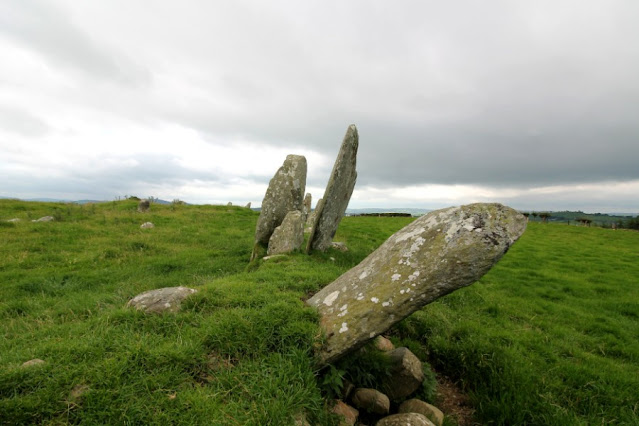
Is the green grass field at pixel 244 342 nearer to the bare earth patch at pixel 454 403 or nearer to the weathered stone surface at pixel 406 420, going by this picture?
the bare earth patch at pixel 454 403

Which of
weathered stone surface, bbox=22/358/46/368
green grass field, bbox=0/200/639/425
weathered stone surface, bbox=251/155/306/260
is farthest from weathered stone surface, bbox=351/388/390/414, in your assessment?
weathered stone surface, bbox=251/155/306/260

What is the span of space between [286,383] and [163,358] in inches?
64.3

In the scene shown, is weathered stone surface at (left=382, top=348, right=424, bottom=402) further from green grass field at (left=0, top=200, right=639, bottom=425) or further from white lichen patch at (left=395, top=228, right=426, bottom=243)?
white lichen patch at (left=395, top=228, right=426, bottom=243)

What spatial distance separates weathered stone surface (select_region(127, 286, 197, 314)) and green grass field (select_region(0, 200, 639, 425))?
0.23m

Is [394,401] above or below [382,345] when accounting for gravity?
below

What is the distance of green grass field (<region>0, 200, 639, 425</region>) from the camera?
3.31 metres

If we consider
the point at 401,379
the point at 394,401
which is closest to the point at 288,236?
the point at 401,379

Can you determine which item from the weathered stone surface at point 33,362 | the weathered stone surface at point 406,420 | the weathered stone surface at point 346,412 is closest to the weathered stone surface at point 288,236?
the weathered stone surface at point 346,412

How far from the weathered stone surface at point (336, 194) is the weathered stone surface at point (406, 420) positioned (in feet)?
23.2

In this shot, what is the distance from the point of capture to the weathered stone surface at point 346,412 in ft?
12.5

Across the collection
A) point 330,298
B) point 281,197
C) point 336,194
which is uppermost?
point 336,194

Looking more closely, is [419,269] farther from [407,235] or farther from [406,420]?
[406,420]

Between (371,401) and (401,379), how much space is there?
718 mm

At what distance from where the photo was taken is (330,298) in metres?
4.91
